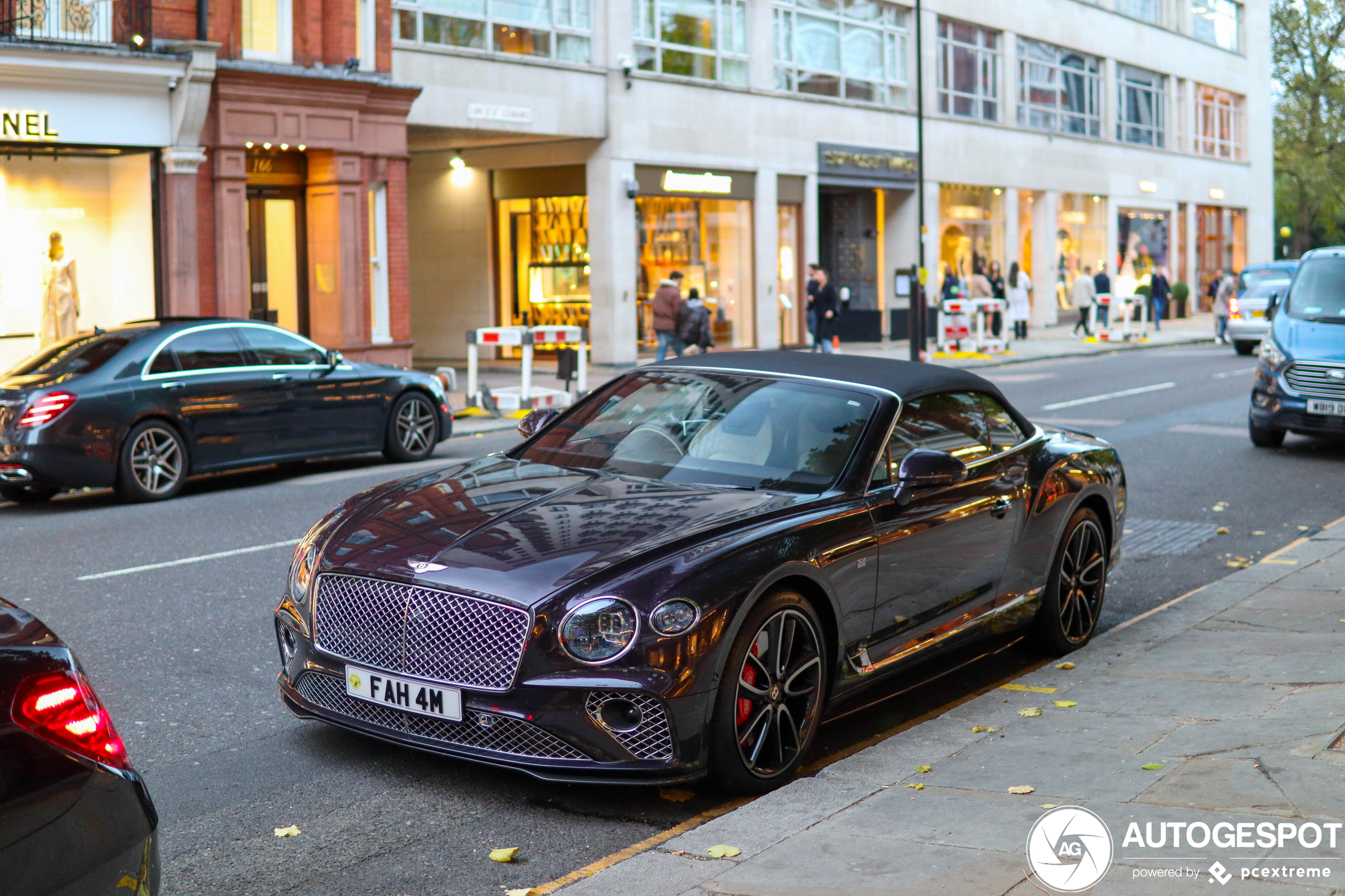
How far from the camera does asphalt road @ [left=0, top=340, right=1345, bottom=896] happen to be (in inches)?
180

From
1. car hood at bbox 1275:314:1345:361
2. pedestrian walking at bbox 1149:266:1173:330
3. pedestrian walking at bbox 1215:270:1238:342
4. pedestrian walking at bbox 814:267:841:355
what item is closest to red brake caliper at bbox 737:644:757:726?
car hood at bbox 1275:314:1345:361

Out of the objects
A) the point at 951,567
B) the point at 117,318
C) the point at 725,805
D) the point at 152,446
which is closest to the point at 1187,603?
the point at 951,567

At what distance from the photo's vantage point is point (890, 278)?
39.2m

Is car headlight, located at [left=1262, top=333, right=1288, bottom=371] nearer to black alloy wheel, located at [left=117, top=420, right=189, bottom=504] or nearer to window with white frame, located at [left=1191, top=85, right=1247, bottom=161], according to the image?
black alloy wheel, located at [left=117, top=420, right=189, bottom=504]

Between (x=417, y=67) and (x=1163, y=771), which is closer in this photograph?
(x=1163, y=771)

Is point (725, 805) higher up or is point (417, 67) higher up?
point (417, 67)

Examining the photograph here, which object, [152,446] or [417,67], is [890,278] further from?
[152,446]

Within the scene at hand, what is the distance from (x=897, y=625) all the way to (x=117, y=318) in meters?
17.7

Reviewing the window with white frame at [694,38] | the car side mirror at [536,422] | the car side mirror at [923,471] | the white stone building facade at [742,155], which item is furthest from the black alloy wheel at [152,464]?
the window with white frame at [694,38]

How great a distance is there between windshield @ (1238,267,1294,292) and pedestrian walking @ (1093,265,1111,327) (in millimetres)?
4460

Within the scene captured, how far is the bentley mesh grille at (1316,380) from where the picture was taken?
14.3m

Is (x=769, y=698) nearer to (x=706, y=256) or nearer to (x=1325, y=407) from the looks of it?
(x=1325, y=407)

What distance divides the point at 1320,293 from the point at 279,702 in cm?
1274

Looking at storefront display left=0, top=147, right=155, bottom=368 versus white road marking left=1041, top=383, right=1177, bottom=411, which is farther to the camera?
white road marking left=1041, top=383, right=1177, bottom=411
